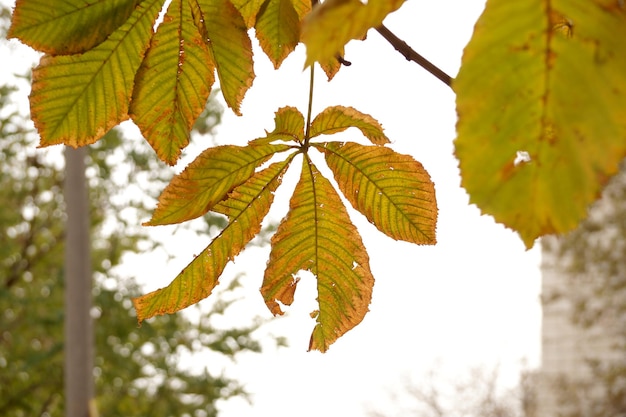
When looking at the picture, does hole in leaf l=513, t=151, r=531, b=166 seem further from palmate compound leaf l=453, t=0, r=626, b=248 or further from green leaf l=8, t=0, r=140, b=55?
green leaf l=8, t=0, r=140, b=55

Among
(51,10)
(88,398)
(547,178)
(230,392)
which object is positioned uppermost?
(230,392)

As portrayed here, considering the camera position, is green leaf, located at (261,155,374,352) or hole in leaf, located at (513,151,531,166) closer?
hole in leaf, located at (513,151,531,166)

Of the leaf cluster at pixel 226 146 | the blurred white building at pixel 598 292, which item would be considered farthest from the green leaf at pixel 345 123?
the blurred white building at pixel 598 292

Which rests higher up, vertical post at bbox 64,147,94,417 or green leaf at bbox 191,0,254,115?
vertical post at bbox 64,147,94,417

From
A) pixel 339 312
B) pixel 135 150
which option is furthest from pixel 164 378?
pixel 339 312

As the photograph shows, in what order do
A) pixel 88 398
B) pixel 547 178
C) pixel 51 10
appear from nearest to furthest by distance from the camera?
pixel 547 178
pixel 51 10
pixel 88 398

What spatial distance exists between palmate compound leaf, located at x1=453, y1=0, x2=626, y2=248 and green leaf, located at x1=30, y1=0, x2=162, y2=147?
187 mm

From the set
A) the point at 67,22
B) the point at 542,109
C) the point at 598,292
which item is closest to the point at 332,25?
the point at 542,109

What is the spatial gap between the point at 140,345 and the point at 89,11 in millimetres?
5582

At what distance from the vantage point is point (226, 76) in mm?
349

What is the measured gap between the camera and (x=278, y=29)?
35cm

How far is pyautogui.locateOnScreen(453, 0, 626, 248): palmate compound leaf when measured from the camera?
0.17m

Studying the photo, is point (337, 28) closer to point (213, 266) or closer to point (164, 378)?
point (213, 266)

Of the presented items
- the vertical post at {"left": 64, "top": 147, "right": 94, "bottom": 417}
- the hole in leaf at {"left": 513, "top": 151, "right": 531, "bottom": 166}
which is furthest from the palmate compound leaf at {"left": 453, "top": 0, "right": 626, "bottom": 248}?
the vertical post at {"left": 64, "top": 147, "right": 94, "bottom": 417}
